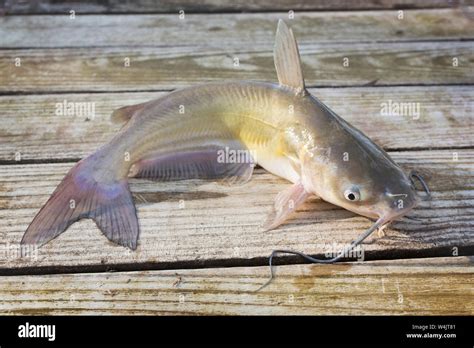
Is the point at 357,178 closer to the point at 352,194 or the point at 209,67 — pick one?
the point at 352,194

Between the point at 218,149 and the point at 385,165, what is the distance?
1.84ft

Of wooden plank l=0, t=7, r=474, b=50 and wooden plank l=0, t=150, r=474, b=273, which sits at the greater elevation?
wooden plank l=0, t=7, r=474, b=50

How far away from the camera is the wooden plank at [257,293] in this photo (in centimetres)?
132

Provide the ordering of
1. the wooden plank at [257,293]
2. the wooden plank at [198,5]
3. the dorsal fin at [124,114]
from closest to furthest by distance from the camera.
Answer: the wooden plank at [257,293] < the dorsal fin at [124,114] < the wooden plank at [198,5]

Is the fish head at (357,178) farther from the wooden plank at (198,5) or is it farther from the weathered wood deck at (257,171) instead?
the wooden plank at (198,5)

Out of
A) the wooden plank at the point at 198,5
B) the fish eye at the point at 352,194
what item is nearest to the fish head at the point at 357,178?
the fish eye at the point at 352,194

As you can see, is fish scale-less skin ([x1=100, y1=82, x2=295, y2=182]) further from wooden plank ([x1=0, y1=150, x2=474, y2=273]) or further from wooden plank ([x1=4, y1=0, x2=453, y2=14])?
wooden plank ([x1=4, y1=0, x2=453, y2=14])

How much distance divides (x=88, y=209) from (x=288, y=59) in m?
0.76

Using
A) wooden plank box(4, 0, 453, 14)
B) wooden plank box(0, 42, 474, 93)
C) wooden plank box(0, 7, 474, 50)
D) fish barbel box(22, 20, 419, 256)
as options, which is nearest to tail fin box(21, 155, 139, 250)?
fish barbel box(22, 20, 419, 256)

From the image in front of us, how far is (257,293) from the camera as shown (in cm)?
136

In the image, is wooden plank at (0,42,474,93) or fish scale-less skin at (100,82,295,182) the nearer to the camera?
fish scale-less skin at (100,82,295,182)

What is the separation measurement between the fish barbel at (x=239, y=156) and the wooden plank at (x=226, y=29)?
101cm

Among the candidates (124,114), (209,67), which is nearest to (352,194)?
(124,114)

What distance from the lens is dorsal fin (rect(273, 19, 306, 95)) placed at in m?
1.67
